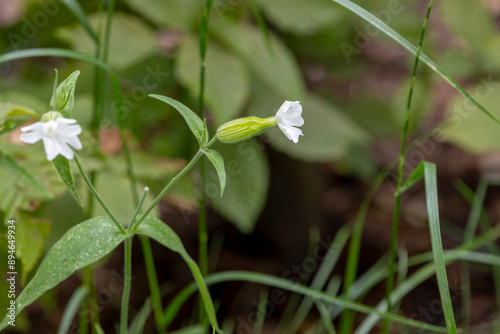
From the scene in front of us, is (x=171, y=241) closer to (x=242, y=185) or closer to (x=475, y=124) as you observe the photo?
(x=242, y=185)

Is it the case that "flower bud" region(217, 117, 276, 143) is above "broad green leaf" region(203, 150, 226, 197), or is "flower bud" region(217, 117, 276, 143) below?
above

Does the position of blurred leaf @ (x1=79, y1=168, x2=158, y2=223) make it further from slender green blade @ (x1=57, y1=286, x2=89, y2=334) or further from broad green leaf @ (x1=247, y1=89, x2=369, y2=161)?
broad green leaf @ (x1=247, y1=89, x2=369, y2=161)

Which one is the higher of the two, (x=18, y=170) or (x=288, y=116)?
(x=288, y=116)

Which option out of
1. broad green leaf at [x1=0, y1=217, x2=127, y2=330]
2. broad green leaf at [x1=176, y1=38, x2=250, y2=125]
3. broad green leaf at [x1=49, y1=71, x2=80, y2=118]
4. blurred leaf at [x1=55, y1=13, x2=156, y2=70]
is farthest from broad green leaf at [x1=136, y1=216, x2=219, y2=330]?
blurred leaf at [x1=55, y1=13, x2=156, y2=70]

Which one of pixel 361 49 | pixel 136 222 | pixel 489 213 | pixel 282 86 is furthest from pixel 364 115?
pixel 136 222

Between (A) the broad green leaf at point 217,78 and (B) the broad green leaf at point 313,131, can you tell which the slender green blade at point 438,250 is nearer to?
(A) the broad green leaf at point 217,78

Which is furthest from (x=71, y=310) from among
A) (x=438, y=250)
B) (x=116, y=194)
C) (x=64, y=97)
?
(x=438, y=250)
